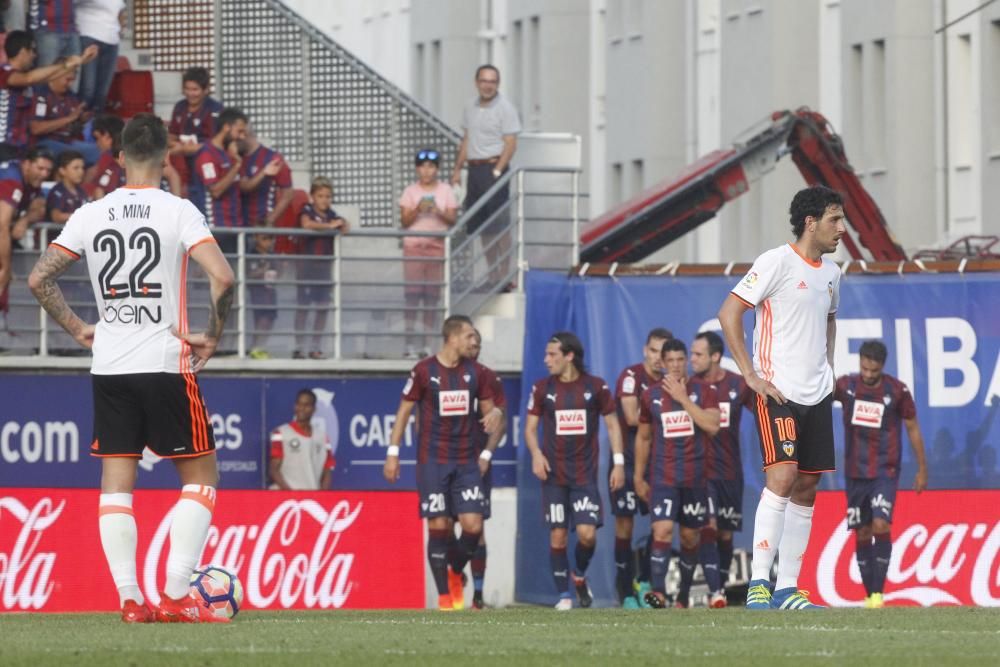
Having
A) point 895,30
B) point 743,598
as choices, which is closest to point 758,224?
point 895,30

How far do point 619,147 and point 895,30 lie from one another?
12.8 metres

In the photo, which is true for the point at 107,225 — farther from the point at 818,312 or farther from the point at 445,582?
the point at 445,582

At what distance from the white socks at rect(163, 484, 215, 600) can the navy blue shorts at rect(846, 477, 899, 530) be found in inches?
337

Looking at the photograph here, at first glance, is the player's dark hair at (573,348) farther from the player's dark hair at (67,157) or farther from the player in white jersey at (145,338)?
the player in white jersey at (145,338)

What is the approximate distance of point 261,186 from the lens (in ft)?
78.3

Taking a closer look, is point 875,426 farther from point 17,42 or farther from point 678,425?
point 17,42

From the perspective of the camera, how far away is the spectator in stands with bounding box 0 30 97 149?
2266cm

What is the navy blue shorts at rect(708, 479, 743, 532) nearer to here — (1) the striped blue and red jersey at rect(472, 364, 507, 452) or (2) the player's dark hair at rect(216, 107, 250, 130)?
(1) the striped blue and red jersey at rect(472, 364, 507, 452)

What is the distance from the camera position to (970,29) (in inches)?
1489

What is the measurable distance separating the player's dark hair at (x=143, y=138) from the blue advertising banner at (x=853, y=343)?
10456 mm

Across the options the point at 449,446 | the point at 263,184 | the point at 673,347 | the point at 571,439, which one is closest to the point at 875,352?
the point at 673,347

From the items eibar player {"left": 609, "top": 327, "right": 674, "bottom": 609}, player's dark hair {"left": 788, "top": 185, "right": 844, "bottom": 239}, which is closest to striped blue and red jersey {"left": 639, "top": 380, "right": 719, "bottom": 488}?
eibar player {"left": 609, "top": 327, "right": 674, "bottom": 609}

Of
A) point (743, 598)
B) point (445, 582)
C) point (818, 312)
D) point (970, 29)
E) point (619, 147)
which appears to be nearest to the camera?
point (818, 312)

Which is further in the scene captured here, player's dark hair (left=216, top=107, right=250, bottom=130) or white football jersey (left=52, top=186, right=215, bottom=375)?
player's dark hair (left=216, top=107, right=250, bottom=130)
